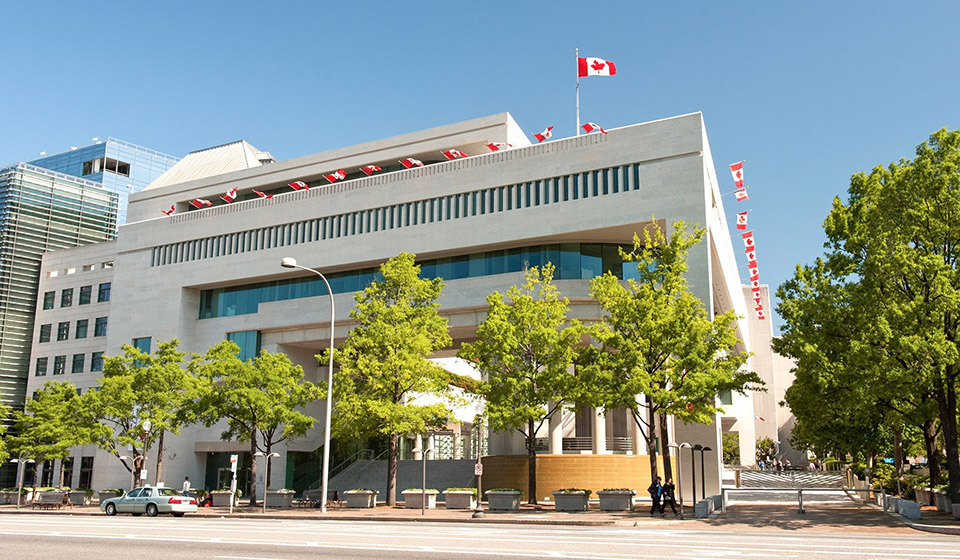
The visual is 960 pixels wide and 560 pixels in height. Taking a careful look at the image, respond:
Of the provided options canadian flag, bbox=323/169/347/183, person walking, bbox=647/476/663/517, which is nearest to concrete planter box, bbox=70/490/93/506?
canadian flag, bbox=323/169/347/183

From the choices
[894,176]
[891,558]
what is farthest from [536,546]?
[894,176]

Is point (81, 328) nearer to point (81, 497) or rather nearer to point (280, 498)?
point (81, 497)

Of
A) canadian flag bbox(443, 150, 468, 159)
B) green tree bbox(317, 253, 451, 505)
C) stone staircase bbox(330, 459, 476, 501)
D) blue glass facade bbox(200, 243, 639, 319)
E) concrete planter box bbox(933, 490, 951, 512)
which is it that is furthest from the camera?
canadian flag bbox(443, 150, 468, 159)

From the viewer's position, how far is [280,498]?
42375 mm

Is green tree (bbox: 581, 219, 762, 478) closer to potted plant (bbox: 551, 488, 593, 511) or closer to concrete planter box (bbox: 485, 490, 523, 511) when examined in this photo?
potted plant (bbox: 551, 488, 593, 511)

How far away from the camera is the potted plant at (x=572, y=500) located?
33.5 meters

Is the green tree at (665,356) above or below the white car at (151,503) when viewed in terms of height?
above

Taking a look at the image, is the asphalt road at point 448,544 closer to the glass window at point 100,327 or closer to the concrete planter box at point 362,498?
the concrete planter box at point 362,498

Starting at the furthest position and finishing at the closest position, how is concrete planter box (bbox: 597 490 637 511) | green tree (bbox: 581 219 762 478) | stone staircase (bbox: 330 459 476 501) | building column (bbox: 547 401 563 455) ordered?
stone staircase (bbox: 330 459 476 501) → building column (bbox: 547 401 563 455) → concrete planter box (bbox: 597 490 637 511) → green tree (bbox: 581 219 762 478)

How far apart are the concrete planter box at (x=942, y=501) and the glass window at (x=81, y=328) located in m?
62.8

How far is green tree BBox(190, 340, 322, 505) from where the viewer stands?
4303 cm

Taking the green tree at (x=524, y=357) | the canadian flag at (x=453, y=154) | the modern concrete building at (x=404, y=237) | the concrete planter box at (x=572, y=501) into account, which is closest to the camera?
the concrete planter box at (x=572, y=501)

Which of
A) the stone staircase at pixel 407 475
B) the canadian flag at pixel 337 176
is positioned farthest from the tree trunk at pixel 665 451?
the canadian flag at pixel 337 176

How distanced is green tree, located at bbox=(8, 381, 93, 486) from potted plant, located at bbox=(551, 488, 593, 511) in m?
29.4
